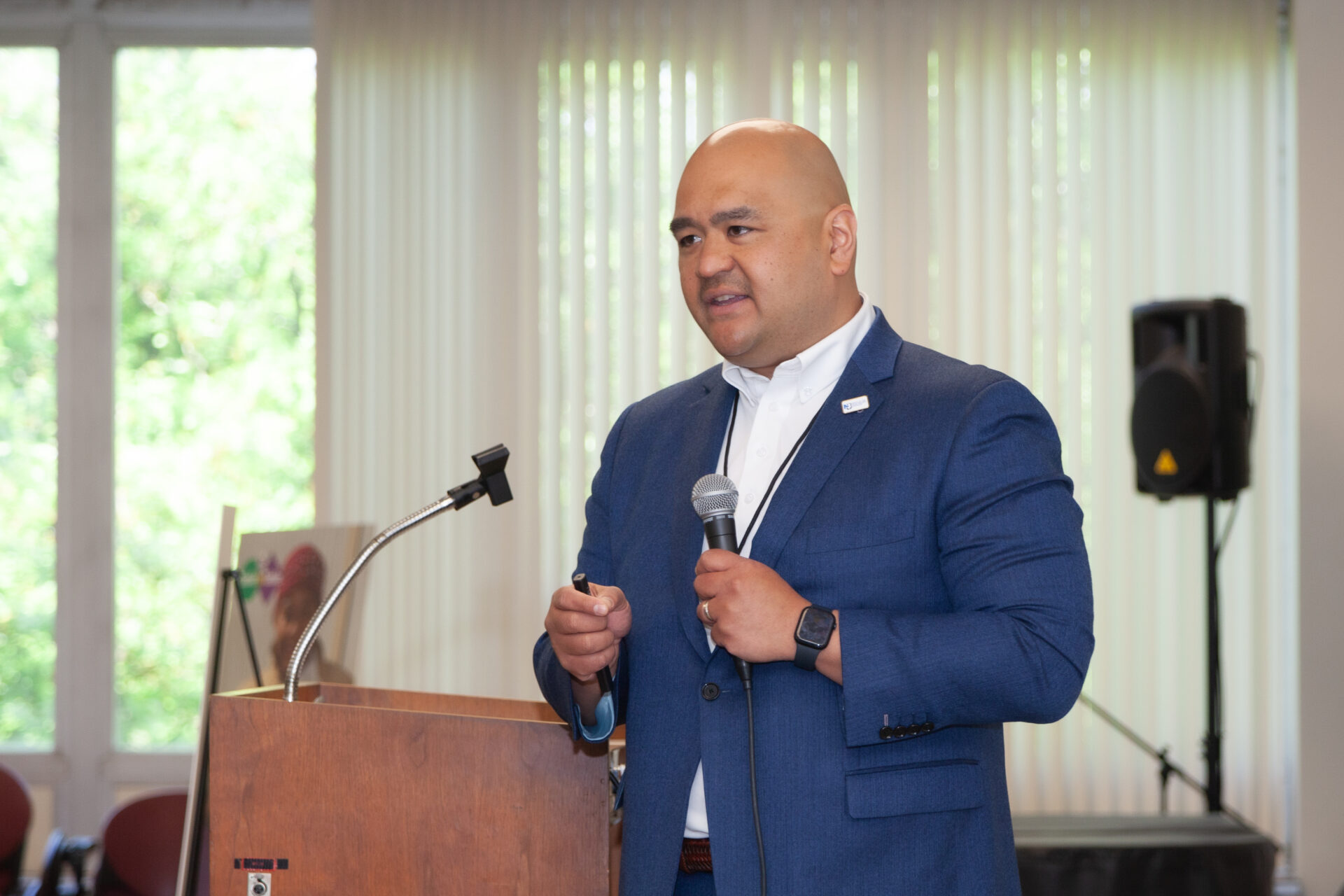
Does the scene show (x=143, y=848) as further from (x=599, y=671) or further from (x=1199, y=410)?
(x=1199, y=410)

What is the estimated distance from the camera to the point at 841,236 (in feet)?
5.87

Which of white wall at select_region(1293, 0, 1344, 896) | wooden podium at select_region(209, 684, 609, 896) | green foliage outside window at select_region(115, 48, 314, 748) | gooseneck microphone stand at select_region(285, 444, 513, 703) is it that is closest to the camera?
wooden podium at select_region(209, 684, 609, 896)

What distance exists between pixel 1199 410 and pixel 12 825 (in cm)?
428

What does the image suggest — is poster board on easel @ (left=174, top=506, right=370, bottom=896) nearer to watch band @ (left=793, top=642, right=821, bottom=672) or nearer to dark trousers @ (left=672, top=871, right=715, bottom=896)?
dark trousers @ (left=672, top=871, right=715, bottom=896)

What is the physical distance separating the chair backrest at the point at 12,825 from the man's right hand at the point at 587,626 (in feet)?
10.9

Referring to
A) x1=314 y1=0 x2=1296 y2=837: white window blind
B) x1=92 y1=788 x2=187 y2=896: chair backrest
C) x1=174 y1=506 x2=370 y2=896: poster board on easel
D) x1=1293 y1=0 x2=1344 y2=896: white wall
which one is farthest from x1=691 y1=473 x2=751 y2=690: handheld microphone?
x1=1293 y1=0 x2=1344 y2=896: white wall

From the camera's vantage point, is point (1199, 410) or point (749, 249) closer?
point (749, 249)

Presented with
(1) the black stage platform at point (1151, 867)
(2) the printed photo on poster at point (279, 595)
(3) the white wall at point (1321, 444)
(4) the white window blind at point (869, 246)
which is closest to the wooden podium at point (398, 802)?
(2) the printed photo on poster at point (279, 595)

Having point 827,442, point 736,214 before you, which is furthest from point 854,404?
point 736,214

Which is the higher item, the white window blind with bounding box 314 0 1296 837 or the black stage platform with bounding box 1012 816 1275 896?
the white window blind with bounding box 314 0 1296 837

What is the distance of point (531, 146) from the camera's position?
4.94 meters

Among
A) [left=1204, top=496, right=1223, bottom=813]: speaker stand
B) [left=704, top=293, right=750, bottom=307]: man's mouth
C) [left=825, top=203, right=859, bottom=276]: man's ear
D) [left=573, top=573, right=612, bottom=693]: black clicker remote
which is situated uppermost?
[left=825, top=203, right=859, bottom=276]: man's ear

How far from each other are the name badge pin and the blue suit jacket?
1 centimetres

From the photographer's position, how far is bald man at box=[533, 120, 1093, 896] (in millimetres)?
A: 1451
